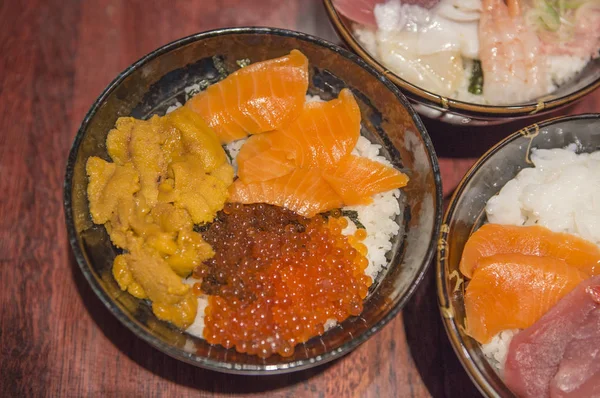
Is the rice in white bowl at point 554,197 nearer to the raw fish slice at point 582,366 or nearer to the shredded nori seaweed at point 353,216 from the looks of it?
the raw fish slice at point 582,366

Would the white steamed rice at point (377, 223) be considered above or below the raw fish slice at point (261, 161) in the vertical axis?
below

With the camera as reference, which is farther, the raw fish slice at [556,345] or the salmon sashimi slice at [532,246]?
the salmon sashimi slice at [532,246]

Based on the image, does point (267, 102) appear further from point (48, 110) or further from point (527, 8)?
point (527, 8)

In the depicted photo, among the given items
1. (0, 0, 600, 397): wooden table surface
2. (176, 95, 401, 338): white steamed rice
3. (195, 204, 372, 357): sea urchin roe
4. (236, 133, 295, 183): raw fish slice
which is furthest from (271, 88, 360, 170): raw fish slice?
(0, 0, 600, 397): wooden table surface

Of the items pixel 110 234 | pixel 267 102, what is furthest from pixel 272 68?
pixel 110 234

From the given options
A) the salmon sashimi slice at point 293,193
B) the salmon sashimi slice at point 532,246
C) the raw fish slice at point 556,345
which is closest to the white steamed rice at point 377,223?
the salmon sashimi slice at point 293,193
